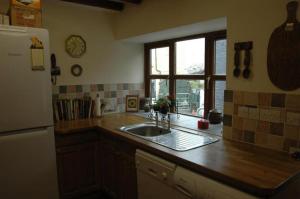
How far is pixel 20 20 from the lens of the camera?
1947 mm

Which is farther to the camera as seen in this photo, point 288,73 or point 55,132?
point 55,132

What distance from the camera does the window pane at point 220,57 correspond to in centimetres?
→ 238

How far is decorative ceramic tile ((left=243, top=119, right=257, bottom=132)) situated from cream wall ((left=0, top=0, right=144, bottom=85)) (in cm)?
189

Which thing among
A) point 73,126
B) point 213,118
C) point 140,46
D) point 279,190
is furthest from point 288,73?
point 140,46

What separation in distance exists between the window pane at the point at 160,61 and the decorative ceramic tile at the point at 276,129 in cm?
169

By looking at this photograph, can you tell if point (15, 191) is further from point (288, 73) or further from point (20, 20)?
point (288, 73)

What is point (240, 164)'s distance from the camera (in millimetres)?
1361

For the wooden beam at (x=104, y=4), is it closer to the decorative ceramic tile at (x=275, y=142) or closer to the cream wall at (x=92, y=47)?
the cream wall at (x=92, y=47)

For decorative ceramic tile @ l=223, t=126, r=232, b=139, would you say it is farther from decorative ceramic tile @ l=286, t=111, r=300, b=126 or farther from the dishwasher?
the dishwasher

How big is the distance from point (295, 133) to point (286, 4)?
2.64ft

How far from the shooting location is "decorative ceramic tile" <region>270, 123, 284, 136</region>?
5.04ft

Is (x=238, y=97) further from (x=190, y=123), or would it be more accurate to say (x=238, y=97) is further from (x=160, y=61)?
(x=160, y=61)

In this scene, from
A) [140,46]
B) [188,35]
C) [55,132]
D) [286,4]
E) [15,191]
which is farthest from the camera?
[140,46]

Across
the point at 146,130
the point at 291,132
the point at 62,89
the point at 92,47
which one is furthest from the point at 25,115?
the point at 291,132
